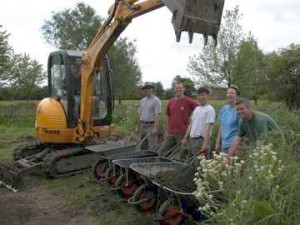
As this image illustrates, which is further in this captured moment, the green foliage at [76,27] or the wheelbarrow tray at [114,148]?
the green foliage at [76,27]

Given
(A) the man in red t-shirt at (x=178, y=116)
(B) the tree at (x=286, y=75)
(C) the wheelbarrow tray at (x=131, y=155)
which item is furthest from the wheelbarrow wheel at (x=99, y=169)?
(B) the tree at (x=286, y=75)

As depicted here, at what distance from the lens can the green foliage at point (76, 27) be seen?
44.7 meters

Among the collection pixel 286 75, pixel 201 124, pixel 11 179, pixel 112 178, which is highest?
pixel 286 75

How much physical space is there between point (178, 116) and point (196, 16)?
2059 millimetres

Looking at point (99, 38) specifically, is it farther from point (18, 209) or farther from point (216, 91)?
point (216, 91)

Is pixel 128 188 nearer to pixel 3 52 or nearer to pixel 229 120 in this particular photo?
pixel 229 120

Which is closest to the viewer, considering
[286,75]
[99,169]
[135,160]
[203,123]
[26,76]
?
[203,123]

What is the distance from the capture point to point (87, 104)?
1026cm

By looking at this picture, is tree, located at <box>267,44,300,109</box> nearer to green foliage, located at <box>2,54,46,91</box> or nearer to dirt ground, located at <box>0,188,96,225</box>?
dirt ground, located at <box>0,188,96,225</box>

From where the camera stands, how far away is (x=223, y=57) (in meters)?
26.5

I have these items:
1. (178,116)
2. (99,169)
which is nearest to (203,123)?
(178,116)

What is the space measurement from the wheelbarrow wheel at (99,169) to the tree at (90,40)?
33.3 metres

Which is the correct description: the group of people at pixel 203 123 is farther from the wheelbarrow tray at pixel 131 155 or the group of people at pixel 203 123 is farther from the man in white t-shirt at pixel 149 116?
the wheelbarrow tray at pixel 131 155

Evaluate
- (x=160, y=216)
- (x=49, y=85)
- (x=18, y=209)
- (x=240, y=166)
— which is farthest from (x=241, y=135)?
(x=49, y=85)
